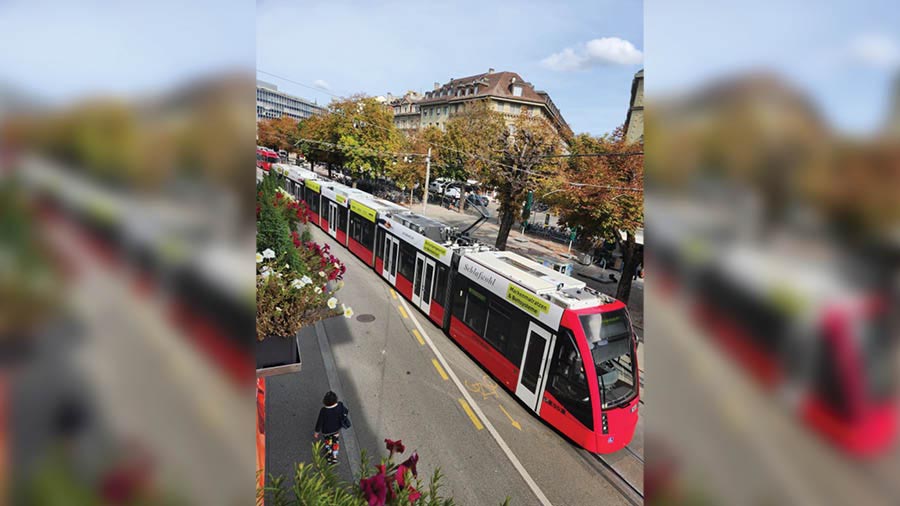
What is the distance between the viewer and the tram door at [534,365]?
26.0 ft

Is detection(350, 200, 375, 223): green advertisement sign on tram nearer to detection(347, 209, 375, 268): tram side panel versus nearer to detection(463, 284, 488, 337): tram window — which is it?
detection(347, 209, 375, 268): tram side panel

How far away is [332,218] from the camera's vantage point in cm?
2027

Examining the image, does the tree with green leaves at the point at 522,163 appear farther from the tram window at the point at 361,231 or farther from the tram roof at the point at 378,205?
the tram window at the point at 361,231

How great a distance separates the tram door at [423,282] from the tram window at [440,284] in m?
0.27

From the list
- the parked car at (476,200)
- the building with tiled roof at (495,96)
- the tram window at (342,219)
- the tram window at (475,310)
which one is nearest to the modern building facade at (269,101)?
the tram window at (475,310)

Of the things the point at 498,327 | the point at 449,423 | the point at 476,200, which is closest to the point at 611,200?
the point at 498,327

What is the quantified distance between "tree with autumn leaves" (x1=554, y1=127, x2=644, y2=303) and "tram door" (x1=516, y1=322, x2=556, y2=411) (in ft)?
17.1

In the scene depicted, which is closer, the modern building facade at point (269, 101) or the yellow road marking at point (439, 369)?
the modern building facade at point (269, 101)

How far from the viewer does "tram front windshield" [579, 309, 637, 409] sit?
23.6 ft

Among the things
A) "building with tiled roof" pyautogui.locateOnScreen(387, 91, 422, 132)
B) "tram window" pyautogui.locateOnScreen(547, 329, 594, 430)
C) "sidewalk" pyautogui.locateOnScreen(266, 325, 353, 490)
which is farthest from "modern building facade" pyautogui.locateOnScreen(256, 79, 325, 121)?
"building with tiled roof" pyautogui.locateOnScreen(387, 91, 422, 132)
